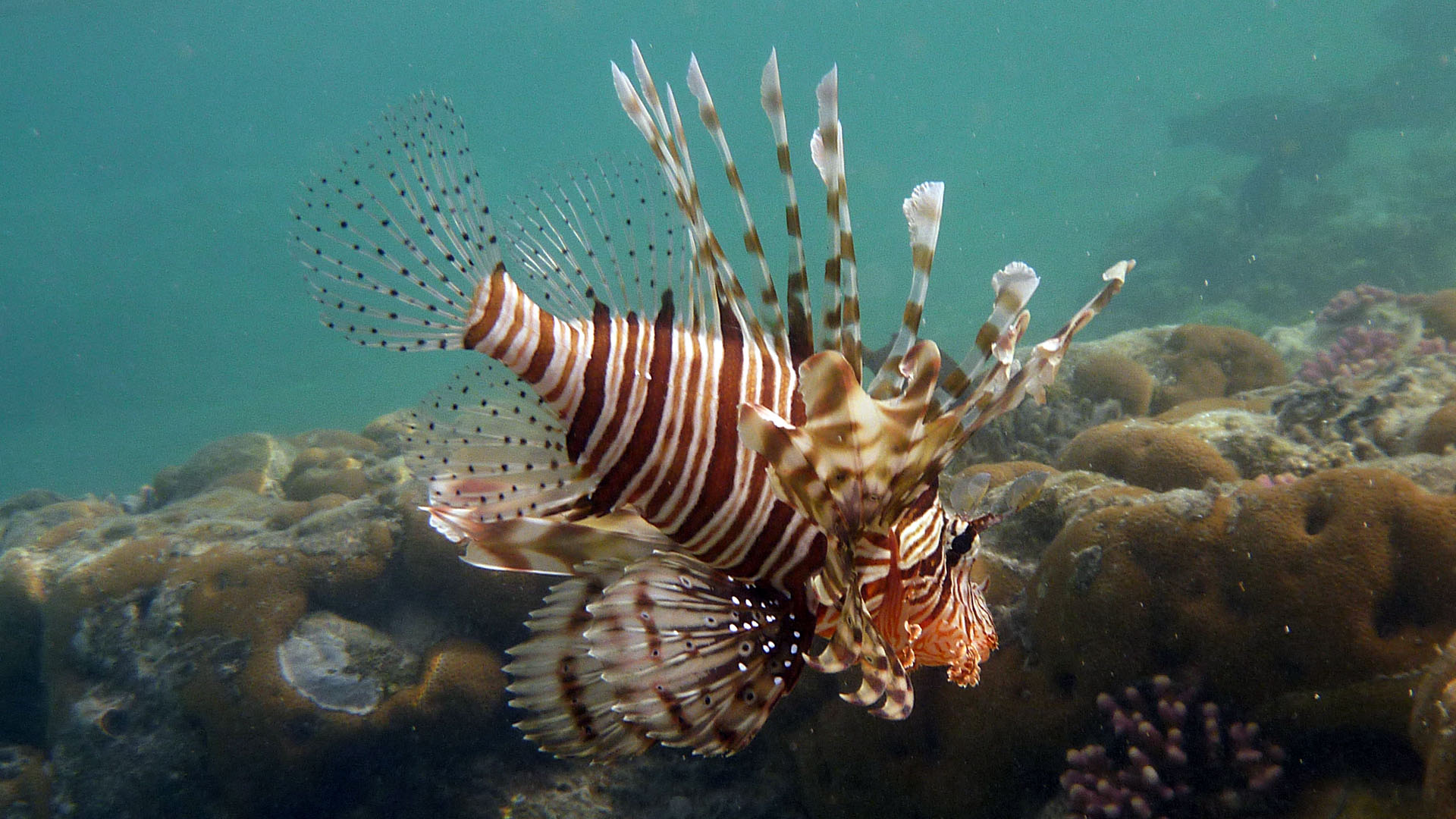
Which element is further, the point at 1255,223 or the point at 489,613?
the point at 1255,223

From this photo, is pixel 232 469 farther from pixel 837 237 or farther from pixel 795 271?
pixel 837 237

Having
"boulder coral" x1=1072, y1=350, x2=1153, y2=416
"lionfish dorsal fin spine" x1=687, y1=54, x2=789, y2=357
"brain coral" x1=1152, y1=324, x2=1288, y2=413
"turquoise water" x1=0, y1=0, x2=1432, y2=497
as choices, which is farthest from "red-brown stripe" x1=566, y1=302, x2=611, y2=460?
"turquoise water" x1=0, y1=0, x2=1432, y2=497

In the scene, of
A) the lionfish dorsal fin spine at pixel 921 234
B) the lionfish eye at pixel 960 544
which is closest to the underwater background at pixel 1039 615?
the lionfish dorsal fin spine at pixel 921 234

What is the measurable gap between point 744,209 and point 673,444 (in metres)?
0.65

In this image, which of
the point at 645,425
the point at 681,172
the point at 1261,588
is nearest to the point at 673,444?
the point at 645,425

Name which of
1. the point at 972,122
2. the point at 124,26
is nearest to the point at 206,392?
the point at 124,26

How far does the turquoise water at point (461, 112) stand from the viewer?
41.3 meters

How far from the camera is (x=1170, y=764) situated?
2617 mm

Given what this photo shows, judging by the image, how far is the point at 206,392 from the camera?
53.3 meters

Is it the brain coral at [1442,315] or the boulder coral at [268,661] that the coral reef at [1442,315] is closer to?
the brain coral at [1442,315]

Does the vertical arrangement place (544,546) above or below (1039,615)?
above

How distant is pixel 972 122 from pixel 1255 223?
2981 inches

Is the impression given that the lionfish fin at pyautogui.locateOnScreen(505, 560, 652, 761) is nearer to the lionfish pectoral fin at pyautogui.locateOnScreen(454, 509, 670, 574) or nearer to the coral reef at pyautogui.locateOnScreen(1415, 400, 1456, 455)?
the lionfish pectoral fin at pyautogui.locateOnScreen(454, 509, 670, 574)

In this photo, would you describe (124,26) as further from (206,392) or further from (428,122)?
(428,122)
